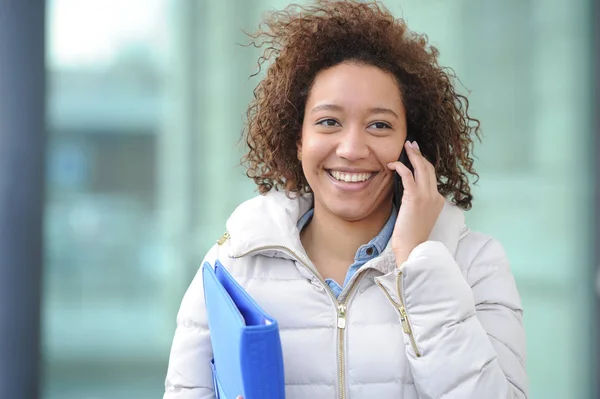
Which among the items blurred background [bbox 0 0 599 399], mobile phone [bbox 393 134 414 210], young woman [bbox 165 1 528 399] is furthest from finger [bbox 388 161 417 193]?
blurred background [bbox 0 0 599 399]

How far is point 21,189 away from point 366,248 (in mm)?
1904

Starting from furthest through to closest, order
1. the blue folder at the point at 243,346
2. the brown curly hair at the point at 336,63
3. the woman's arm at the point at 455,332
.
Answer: the brown curly hair at the point at 336,63
the woman's arm at the point at 455,332
the blue folder at the point at 243,346

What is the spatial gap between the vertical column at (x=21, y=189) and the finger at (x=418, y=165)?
6.42 ft

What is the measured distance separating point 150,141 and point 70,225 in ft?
1.66

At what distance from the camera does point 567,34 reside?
3189mm

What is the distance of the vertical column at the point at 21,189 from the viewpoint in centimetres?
296

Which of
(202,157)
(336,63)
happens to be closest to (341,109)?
(336,63)

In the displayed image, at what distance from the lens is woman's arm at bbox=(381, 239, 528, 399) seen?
1363 millimetres

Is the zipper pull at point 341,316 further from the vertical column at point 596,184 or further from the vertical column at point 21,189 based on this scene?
the vertical column at point 596,184

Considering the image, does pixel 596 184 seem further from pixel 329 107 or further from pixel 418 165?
pixel 329 107

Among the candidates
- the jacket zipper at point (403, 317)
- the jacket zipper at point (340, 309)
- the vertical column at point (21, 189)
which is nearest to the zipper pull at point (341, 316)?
the jacket zipper at point (340, 309)

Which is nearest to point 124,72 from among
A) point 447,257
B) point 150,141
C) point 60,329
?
point 150,141

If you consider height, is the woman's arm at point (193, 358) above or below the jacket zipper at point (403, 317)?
below

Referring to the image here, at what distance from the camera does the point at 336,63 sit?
160 cm
